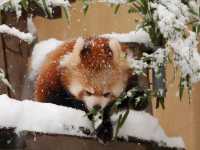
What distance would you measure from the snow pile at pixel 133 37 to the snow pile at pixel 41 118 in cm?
29

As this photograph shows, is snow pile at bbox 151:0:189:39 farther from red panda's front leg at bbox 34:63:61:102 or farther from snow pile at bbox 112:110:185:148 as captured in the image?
red panda's front leg at bbox 34:63:61:102

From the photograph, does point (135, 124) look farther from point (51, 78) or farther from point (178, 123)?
point (178, 123)

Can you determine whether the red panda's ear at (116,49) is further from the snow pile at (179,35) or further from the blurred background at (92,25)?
the snow pile at (179,35)

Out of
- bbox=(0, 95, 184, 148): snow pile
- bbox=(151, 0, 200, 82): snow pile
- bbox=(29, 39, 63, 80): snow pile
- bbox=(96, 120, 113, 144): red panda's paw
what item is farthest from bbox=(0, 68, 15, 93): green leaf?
bbox=(151, 0, 200, 82): snow pile

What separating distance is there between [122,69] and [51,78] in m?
0.23

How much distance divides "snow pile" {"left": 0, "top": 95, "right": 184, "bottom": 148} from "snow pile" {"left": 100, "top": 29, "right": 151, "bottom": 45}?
22cm

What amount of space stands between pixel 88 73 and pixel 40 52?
22 centimetres

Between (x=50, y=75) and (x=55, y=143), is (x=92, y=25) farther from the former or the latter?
(x=55, y=143)

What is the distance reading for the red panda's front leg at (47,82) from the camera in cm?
205

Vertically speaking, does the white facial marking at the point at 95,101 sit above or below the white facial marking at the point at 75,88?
below

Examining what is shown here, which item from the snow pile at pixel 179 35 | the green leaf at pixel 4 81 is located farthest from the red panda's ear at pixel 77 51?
the snow pile at pixel 179 35

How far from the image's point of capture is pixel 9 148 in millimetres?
1890

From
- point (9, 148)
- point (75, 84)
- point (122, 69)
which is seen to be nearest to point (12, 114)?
point (9, 148)

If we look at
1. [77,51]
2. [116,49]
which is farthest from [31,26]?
[116,49]
